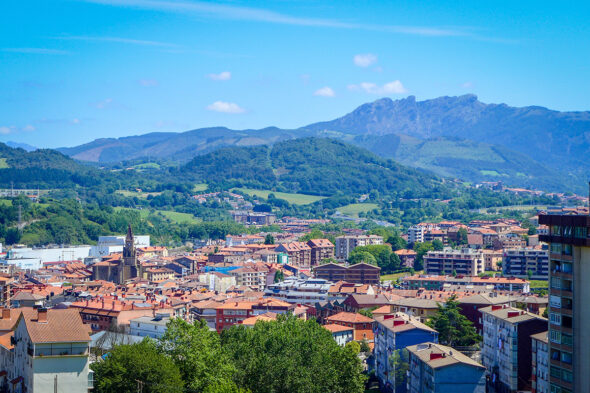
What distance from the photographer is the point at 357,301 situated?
5972cm

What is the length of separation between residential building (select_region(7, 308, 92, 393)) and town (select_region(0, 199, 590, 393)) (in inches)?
1.5

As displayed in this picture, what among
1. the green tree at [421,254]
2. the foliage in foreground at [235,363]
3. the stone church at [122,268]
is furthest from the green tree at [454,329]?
the stone church at [122,268]

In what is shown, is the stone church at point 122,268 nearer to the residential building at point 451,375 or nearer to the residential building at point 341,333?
the residential building at point 341,333

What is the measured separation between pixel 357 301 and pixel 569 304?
109ft

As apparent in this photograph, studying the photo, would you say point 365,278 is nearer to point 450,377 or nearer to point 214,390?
point 450,377

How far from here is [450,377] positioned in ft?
119

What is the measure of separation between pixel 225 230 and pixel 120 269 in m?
49.2

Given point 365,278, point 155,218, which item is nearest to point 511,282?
point 365,278

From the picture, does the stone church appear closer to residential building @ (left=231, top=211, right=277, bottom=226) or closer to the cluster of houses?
the cluster of houses

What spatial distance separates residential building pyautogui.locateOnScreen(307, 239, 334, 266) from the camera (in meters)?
109

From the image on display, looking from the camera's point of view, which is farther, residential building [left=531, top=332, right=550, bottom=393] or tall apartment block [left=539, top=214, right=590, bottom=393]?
residential building [left=531, top=332, right=550, bottom=393]

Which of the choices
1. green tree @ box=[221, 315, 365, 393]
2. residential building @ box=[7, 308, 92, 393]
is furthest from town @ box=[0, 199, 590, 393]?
green tree @ box=[221, 315, 365, 393]

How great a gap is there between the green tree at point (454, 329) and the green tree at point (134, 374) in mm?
22521

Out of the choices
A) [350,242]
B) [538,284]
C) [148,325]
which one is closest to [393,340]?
[148,325]
